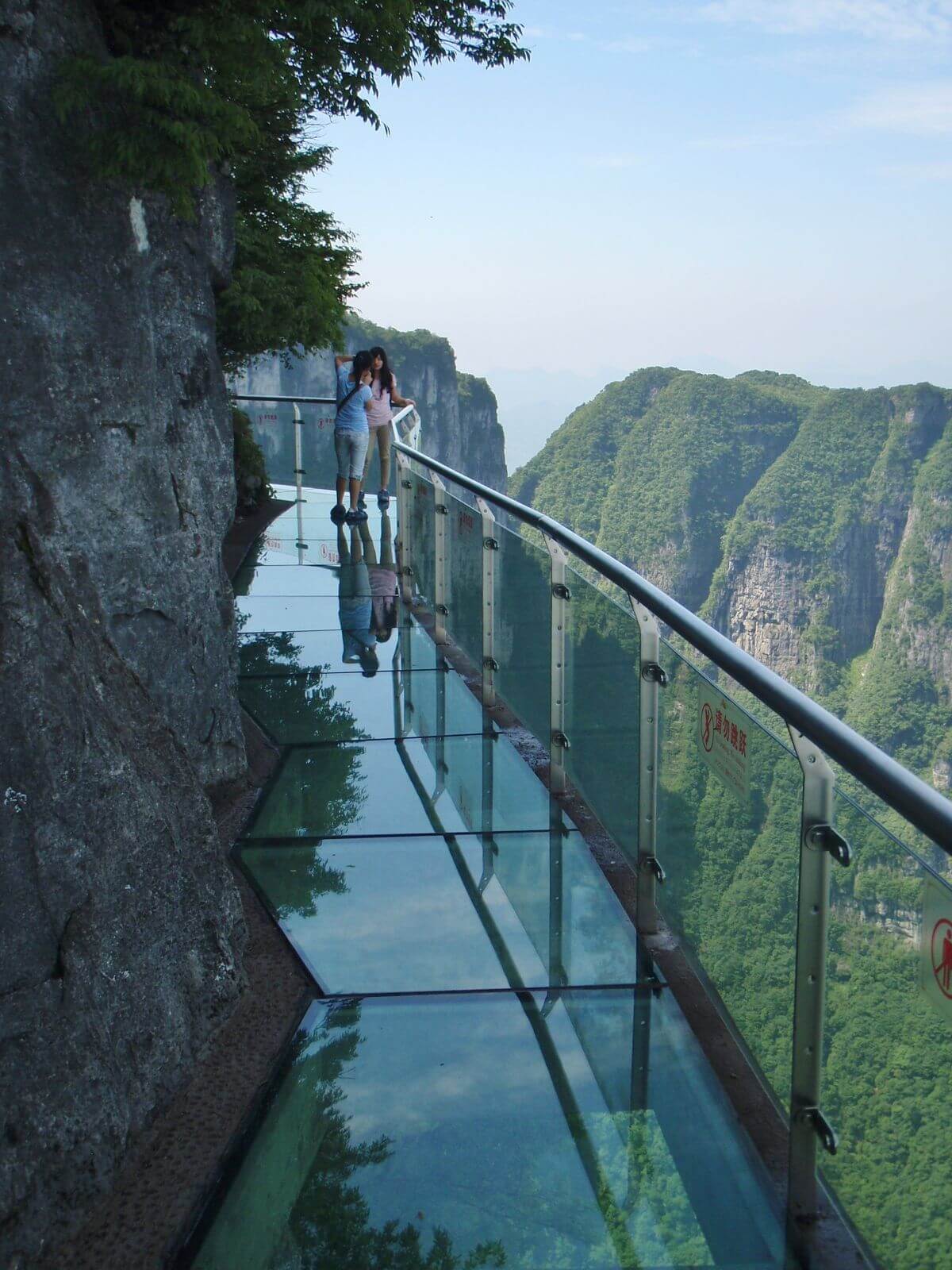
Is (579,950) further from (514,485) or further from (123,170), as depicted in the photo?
(514,485)

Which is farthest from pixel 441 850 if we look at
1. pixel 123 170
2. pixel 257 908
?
pixel 123 170

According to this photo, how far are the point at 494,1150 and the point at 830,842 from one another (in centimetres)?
95

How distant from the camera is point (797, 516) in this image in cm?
11781

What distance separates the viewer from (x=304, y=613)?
7859mm

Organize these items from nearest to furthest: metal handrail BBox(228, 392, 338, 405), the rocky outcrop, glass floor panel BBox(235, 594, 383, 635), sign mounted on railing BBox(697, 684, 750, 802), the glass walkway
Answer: the glass walkway → sign mounted on railing BBox(697, 684, 750, 802) → glass floor panel BBox(235, 594, 383, 635) → metal handrail BBox(228, 392, 338, 405) → the rocky outcrop

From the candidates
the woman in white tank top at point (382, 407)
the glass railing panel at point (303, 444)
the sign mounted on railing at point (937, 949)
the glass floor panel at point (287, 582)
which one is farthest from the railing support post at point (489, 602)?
the glass railing panel at point (303, 444)

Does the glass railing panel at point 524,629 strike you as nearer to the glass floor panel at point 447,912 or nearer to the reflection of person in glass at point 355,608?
the glass floor panel at point 447,912

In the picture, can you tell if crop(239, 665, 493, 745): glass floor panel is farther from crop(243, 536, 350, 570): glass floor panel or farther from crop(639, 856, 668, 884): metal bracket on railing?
crop(243, 536, 350, 570): glass floor panel

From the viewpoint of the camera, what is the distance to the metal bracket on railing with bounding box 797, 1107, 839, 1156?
2.06 meters

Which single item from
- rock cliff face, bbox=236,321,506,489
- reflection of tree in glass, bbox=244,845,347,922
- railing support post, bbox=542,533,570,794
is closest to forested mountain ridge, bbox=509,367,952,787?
rock cliff face, bbox=236,321,506,489

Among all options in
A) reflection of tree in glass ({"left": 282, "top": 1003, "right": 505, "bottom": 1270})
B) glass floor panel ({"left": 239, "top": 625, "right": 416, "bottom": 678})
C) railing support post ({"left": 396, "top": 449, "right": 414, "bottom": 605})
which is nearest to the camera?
reflection of tree in glass ({"left": 282, "top": 1003, "right": 505, "bottom": 1270})

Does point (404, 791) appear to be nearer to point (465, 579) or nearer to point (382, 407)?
point (465, 579)

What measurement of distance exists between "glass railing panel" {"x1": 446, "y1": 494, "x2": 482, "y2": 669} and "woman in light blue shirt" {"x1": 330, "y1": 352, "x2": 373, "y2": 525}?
380 centimetres

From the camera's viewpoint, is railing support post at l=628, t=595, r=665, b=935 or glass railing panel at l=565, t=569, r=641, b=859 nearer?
railing support post at l=628, t=595, r=665, b=935
